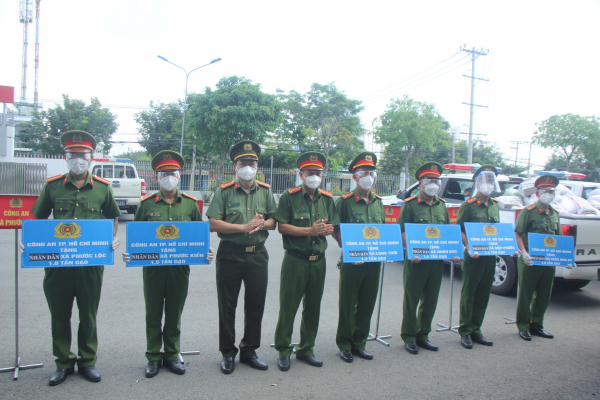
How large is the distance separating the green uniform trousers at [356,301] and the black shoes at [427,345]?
0.69 meters

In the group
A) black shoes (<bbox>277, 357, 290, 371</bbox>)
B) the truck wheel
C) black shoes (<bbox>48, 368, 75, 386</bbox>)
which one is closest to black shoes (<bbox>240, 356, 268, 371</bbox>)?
black shoes (<bbox>277, 357, 290, 371</bbox>)

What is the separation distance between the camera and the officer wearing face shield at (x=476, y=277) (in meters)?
4.28

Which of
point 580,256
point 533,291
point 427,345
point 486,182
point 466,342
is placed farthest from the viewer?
point 580,256

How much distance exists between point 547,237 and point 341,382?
2.97m

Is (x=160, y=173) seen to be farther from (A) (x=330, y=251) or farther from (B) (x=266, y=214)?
(A) (x=330, y=251)

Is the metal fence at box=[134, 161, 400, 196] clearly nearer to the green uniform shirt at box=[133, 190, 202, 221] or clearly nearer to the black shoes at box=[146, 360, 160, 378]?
the green uniform shirt at box=[133, 190, 202, 221]

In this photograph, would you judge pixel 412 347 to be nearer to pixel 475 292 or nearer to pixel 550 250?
pixel 475 292

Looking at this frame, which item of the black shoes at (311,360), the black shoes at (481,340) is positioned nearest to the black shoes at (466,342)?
the black shoes at (481,340)

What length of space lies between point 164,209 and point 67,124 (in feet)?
85.9

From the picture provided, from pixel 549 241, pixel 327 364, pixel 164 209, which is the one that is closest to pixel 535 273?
pixel 549 241

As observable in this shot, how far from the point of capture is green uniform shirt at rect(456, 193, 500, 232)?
4527 millimetres

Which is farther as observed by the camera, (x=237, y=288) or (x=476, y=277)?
(x=476, y=277)

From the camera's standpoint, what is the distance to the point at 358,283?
150 inches

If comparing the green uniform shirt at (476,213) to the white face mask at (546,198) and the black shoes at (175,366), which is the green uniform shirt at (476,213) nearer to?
the white face mask at (546,198)
